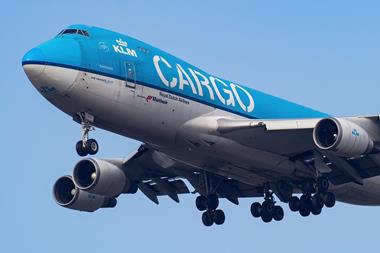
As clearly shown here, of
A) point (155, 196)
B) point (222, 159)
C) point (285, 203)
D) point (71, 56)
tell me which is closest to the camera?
point (71, 56)

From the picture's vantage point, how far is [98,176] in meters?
45.4

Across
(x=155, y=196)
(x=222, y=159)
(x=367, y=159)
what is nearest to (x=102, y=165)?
(x=155, y=196)

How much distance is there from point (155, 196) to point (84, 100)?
1102cm

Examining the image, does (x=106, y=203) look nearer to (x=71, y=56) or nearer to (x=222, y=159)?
(x=222, y=159)

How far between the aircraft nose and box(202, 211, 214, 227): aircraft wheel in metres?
12.1

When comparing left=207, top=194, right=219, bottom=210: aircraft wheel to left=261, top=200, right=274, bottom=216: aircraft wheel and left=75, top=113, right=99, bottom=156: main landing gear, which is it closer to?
left=261, top=200, right=274, bottom=216: aircraft wheel

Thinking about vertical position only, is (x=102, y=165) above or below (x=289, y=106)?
below

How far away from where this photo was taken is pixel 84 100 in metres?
37.9

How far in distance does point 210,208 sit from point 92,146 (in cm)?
951

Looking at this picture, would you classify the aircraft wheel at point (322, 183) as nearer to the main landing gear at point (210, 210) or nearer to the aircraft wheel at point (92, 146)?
the main landing gear at point (210, 210)

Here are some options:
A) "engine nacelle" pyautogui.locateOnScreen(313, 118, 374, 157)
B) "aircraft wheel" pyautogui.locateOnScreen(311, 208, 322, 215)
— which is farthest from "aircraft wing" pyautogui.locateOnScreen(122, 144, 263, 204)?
"engine nacelle" pyautogui.locateOnScreen(313, 118, 374, 157)

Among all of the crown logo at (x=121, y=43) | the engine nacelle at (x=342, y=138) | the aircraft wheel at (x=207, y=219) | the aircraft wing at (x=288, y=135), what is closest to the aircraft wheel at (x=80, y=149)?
the crown logo at (x=121, y=43)

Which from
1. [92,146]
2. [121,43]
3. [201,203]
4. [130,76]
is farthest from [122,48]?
[201,203]

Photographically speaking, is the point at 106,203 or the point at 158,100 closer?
the point at 158,100
